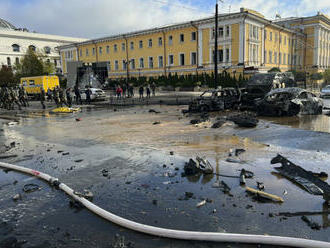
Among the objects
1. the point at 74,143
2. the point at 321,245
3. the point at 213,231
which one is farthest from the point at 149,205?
the point at 74,143

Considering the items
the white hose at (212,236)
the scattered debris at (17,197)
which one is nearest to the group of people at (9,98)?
the scattered debris at (17,197)

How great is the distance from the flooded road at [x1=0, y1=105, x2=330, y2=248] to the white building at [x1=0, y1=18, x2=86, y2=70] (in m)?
72.6

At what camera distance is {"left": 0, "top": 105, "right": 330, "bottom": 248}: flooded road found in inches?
170

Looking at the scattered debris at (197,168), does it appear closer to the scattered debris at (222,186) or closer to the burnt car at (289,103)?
the scattered debris at (222,186)

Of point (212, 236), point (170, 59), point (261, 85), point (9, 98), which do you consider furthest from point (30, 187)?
point (170, 59)

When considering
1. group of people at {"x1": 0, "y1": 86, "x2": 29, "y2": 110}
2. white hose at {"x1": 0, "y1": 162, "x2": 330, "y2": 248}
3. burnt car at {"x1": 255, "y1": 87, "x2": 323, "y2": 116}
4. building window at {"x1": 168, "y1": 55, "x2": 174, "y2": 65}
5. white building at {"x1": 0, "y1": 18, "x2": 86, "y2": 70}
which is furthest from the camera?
white building at {"x1": 0, "y1": 18, "x2": 86, "y2": 70}

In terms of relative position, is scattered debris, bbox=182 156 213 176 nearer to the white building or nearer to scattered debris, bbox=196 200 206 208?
scattered debris, bbox=196 200 206 208

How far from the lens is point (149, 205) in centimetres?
518

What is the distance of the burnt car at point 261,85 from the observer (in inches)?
719

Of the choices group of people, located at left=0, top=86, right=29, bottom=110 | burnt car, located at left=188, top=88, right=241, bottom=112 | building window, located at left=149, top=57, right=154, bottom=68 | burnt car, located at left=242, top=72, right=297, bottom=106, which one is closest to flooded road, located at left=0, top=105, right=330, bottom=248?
burnt car, located at left=188, top=88, right=241, bottom=112

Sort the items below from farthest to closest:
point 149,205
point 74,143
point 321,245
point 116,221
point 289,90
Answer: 1. point 289,90
2. point 74,143
3. point 149,205
4. point 116,221
5. point 321,245

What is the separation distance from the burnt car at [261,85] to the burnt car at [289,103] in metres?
2.57

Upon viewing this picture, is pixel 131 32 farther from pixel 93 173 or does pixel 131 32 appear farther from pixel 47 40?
pixel 93 173

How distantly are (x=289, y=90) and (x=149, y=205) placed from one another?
12.5 m
